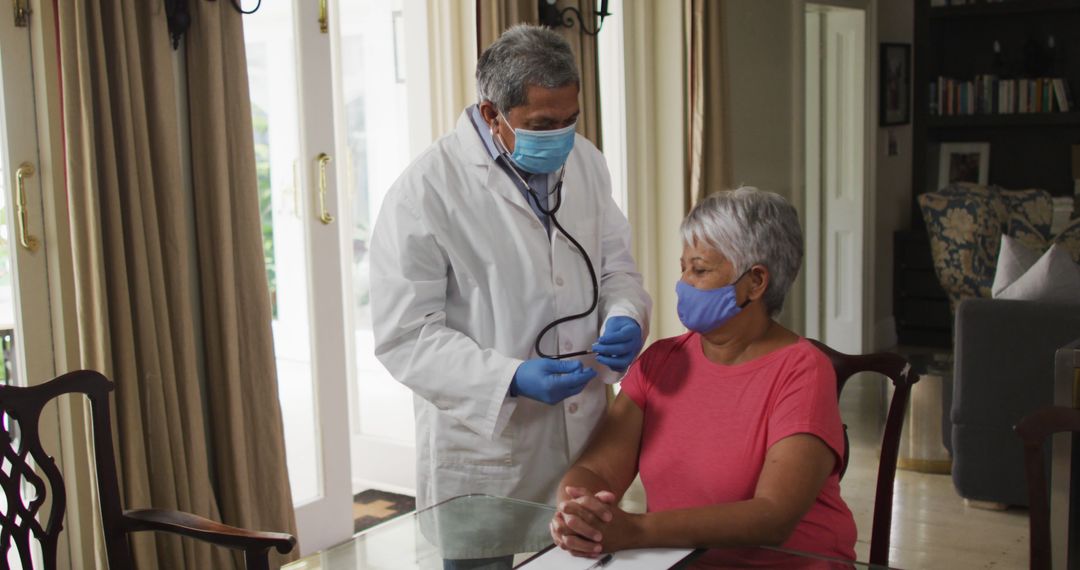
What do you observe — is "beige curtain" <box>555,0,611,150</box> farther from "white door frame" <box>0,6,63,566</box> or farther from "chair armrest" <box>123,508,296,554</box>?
"chair armrest" <box>123,508,296,554</box>

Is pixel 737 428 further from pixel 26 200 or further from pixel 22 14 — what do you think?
pixel 22 14

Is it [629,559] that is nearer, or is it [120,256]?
[629,559]

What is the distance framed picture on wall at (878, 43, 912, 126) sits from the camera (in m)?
6.08

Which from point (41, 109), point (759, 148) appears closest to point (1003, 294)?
point (759, 148)

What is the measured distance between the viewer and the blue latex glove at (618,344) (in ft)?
5.87

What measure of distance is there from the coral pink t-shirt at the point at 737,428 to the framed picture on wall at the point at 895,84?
4692 mm

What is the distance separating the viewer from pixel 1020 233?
516 centimetres

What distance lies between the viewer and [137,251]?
94.5 inches

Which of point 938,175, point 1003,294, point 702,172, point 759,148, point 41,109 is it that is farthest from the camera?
point 938,175

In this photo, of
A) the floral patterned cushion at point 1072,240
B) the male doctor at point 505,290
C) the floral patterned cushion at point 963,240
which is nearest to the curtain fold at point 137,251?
the male doctor at point 505,290

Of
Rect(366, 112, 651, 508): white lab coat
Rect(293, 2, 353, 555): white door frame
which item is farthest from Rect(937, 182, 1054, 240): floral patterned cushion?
Rect(366, 112, 651, 508): white lab coat

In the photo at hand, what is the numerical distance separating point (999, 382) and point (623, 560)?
7.61 feet

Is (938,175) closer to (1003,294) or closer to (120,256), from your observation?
(1003,294)

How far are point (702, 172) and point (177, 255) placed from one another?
2.35m
